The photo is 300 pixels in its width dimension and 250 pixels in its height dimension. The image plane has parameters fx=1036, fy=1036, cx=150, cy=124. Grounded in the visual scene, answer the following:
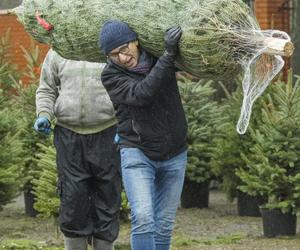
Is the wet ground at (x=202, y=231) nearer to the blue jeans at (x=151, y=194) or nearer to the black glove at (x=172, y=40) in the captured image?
the blue jeans at (x=151, y=194)

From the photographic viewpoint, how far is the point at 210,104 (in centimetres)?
1209

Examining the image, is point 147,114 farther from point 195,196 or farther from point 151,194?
point 195,196

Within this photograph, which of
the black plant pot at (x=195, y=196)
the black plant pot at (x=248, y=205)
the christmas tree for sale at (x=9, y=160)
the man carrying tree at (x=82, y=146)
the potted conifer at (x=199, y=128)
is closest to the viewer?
the man carrying tree at (x=82, y=146)

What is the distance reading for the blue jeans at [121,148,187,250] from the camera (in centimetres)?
643

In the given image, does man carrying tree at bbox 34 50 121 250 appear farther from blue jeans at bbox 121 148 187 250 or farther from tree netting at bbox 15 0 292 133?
blue jeans at bbox 121 148 187 250

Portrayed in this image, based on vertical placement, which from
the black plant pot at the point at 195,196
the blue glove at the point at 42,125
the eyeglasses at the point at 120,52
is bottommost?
the black plant pot at the point at 195,196

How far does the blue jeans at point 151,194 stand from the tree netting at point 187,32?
0.57 metres

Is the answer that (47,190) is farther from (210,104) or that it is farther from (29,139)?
(210,104)

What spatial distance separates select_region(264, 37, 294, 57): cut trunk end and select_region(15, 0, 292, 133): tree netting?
0.5 inches

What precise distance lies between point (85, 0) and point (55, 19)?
23 centimetres

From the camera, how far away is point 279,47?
5855 millimetres

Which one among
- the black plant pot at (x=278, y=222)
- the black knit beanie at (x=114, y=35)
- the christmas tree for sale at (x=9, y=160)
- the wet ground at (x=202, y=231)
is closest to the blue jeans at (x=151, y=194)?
the black knit beanie at (x=114, y=35)

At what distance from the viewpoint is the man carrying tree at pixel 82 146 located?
7879 mm

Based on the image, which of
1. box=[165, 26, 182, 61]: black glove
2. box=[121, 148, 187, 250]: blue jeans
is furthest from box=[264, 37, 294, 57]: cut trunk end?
box=[121, 148, 187, 250]: blue jeans
